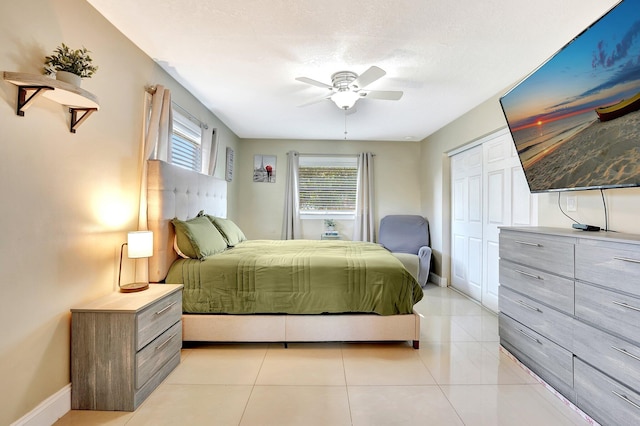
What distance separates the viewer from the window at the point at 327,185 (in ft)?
17.8

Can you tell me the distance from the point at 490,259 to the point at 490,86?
6.54 ft

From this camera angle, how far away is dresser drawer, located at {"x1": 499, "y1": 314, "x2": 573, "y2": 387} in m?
1.81

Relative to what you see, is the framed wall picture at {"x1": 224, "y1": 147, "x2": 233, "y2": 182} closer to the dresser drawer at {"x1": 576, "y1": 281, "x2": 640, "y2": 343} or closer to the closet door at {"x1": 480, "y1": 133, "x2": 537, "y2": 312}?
the closet door at {"x1": 480, "y1": 133, "x2": 537, "y2": 312}

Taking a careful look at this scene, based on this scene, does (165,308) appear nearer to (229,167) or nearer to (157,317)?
(157,317)

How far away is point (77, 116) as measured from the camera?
69.1 inches

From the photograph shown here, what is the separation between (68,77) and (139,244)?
1059mm

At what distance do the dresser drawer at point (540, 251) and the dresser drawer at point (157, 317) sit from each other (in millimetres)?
2639

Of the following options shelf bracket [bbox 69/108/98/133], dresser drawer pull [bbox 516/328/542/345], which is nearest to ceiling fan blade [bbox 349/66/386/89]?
shelf bracket [bbox 69/108/98/133]

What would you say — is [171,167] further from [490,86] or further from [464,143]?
[464,143]

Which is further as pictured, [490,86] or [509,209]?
[509,209]

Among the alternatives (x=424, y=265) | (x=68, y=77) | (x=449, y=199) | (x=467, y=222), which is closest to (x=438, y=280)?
(x=424, y=265)

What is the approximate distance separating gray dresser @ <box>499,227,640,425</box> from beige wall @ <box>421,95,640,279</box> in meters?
0.35

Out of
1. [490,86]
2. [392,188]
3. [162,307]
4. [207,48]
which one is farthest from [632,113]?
[392,188]

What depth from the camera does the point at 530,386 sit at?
200 cm
